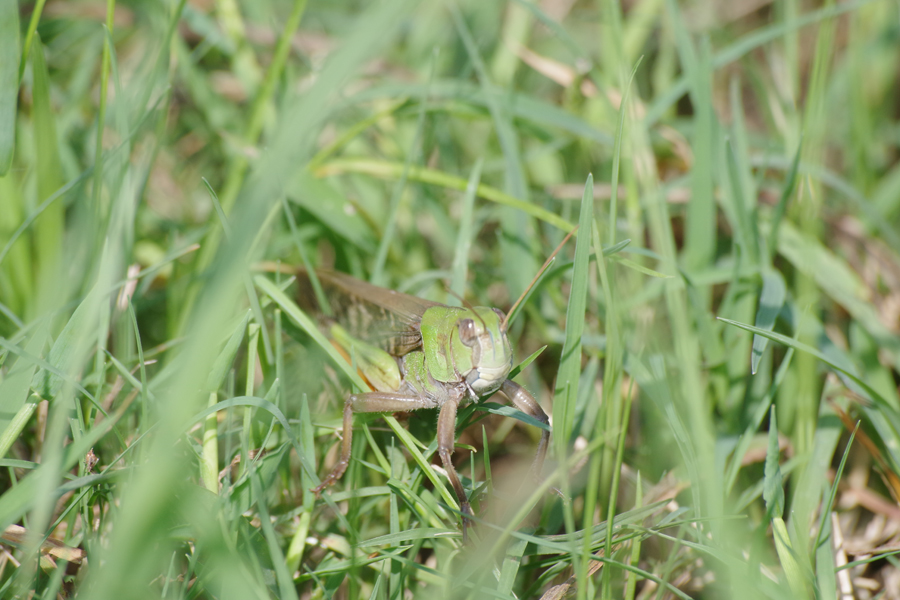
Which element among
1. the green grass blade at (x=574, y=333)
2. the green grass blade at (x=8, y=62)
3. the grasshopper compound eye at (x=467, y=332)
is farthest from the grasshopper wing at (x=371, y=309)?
the green grass blade at (x=8, y=62)

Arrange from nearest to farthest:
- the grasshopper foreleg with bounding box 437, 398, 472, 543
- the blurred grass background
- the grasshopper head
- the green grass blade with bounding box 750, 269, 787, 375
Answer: the blurred grass background
the grasshopper foreleg with bounding box 437, 398, 472, 543
the grasshopper head
the green grass blade with bounding box 750, 269, 787, 375

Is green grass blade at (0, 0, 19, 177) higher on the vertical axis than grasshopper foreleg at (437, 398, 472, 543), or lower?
higher

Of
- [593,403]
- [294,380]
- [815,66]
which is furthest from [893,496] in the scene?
[294,380]

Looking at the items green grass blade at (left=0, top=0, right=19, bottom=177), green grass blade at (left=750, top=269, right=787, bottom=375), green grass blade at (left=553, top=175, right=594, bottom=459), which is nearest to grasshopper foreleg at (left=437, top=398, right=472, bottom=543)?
green grass blade at (left=553, top=175, right=594, bottom=459)

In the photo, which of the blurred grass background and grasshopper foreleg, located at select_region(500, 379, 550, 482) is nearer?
the blurred grass background

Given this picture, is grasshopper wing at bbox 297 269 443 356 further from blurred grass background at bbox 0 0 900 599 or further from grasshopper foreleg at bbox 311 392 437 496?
grasshopper foreleg at bbox 311 392 437 496

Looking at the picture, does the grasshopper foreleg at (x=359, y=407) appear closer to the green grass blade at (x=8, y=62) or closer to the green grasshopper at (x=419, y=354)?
the green grasshopper at (x=419, y=354)

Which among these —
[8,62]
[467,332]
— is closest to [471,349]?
[467,332]
